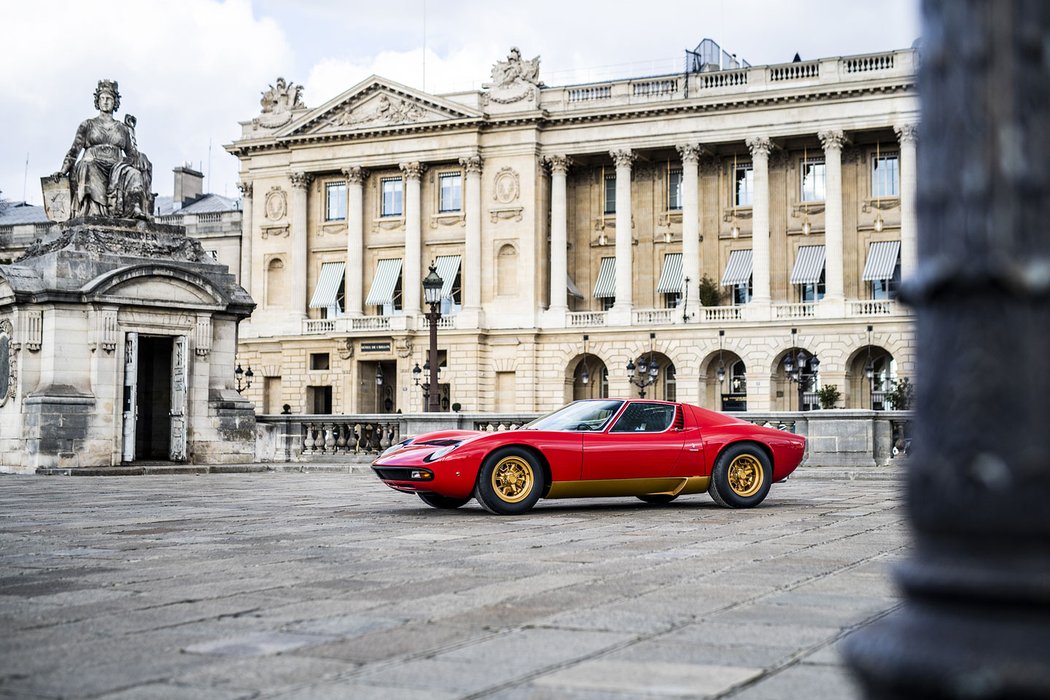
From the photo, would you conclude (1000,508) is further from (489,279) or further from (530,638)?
(489,279)

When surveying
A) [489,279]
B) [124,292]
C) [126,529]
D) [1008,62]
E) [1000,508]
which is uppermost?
[489,279]

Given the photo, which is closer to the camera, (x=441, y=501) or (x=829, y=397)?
(x=441, y=501)

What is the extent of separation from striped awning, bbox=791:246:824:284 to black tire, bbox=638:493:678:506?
48952mm

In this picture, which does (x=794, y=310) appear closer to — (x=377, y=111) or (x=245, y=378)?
(x=377, y=111)

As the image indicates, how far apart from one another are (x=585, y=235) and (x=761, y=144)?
10.9 metres

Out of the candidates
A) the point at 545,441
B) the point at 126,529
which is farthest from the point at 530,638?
the point at 545,441

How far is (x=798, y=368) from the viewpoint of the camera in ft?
201

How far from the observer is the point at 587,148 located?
215 feet

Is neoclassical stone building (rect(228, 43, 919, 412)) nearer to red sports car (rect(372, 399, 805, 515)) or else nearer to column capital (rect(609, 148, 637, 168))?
column capital (rect(609, 148, 637, 168))

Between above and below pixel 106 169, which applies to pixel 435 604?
below

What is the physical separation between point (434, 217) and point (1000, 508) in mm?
67890

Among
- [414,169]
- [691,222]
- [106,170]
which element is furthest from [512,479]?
[414,169]

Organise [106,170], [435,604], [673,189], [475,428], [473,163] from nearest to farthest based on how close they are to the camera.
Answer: [435,604], [106,170], [475,428], [473,163], [673,189]

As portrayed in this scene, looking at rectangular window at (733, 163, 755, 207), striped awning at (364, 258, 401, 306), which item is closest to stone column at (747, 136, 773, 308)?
rectangular window at (733, 163, 755, 207)
